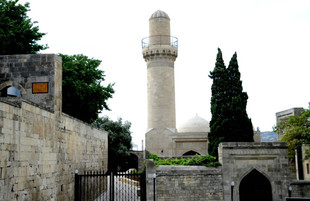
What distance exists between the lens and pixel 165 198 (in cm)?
1548

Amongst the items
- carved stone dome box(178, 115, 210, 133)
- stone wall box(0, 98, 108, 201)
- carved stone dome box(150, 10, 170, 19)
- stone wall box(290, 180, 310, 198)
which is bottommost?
stone wall box(290, 180, 310, 198)

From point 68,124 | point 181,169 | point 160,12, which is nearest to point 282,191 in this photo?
point 181,169

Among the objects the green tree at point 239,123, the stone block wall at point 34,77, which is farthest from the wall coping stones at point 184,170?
the stone block wall at point 34,77

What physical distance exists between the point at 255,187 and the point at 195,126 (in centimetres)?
1824

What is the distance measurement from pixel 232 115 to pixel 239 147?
3.74 meters

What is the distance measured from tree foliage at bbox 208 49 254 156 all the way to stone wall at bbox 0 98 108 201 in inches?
317

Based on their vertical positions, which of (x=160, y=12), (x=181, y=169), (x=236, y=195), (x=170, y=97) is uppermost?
(x=160, y=12)

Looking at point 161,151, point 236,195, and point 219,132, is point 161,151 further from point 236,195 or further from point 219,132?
point 236,195

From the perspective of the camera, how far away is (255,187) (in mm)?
16719

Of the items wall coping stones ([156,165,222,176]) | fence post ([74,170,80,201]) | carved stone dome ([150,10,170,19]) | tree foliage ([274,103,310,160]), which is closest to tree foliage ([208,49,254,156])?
tree foliage ([274,103,310,160])

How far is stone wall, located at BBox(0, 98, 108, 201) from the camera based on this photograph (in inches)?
352

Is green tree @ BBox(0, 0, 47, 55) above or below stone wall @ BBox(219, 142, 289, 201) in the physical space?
above

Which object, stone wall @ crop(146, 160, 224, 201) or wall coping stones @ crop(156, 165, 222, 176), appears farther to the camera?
wall coping stones @ crop(156, 165, 222, 176)

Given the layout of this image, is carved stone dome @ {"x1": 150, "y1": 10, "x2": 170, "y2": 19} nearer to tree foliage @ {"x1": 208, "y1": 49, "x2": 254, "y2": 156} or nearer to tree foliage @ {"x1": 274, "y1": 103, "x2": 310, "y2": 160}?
tree foliage @ {"x1": 208, "y1": 49, "x2": 254, "y2": 156}
